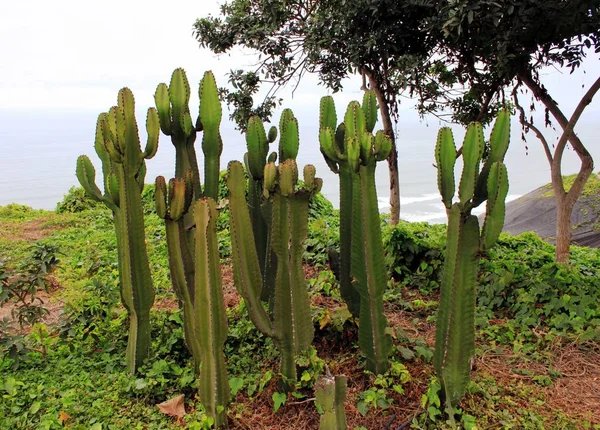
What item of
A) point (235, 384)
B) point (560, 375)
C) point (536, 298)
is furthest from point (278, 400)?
point (536, 298)

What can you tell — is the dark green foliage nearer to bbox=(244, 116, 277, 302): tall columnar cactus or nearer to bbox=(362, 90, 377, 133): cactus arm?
bbox=(244, 116, 277, 302): tall columnar cactus

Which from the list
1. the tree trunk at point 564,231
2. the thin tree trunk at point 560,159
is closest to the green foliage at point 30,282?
the thin tree trunk at point 560,159

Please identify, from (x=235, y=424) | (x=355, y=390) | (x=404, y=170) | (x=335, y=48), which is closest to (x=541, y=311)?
(x=355, y=390)

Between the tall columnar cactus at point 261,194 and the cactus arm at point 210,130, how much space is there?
17 centimetres

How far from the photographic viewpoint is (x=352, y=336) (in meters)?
2.94

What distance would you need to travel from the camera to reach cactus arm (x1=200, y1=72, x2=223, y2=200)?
101 inches

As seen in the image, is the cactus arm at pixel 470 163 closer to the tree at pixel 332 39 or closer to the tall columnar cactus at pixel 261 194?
the tall columnar cactus at pixel 261 194

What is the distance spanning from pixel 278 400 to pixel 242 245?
75 cm

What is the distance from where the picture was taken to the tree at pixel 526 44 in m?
3.67

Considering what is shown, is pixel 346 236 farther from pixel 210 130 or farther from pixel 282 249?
pixel 210 130

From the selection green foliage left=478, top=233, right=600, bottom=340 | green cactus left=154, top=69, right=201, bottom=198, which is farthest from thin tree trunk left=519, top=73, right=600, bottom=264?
green cactus left=154, top=69, right=201, bottom=198

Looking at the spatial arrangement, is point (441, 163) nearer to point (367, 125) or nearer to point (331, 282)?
point (367, 125)

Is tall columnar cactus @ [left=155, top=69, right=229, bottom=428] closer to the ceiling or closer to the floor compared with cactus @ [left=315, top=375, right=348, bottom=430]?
closer to the ceiling

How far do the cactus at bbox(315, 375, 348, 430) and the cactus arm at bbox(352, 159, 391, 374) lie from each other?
63 cm
